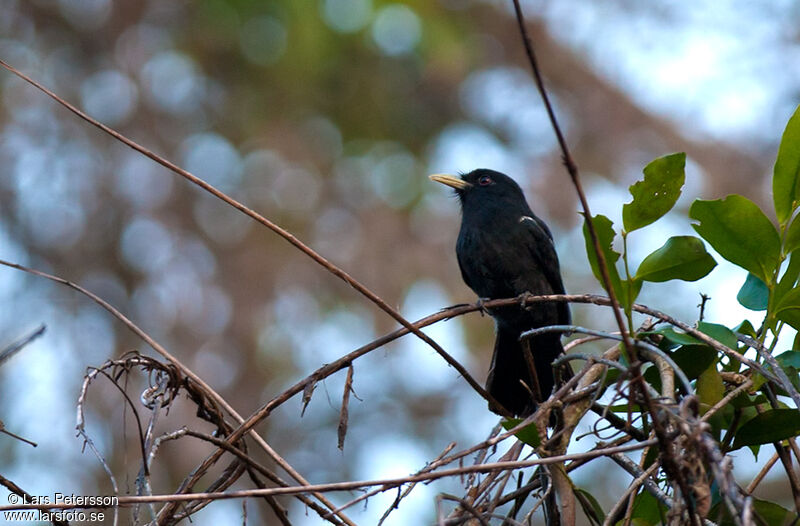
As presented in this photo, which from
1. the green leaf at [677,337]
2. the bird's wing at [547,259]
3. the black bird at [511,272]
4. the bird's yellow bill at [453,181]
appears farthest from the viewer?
the bird's yellow bill at [453,181]

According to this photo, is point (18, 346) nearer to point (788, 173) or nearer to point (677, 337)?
point (677, 337)

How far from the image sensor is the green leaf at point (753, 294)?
2.44m

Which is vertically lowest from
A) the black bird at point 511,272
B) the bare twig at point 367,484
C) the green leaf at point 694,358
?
the bare twig at point 367,484

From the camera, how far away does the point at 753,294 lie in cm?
247

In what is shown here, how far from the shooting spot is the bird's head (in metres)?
5.28

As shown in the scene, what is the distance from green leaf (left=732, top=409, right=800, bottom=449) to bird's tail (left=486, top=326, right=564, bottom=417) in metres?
1.38

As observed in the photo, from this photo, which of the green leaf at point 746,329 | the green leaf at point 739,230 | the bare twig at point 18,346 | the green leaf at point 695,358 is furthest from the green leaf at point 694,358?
the bare twig at point 18,346

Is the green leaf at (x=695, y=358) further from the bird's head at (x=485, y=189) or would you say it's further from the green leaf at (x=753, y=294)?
the bird's head at (x=485, y=189)

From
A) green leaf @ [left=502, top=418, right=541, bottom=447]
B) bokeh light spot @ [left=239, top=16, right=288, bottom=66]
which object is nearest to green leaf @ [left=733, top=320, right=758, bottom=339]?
green leaf @ [left=502, top=418, right=541, bottom=447]

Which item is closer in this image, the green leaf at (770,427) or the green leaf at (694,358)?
the green leaf at (770,427)

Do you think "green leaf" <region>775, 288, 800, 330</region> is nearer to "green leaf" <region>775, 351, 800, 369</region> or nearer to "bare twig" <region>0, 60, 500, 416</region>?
"green leaf" <region>775, 351, 800, 369</region>

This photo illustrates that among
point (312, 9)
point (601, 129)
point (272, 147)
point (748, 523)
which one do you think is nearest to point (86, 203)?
point (272, 147)

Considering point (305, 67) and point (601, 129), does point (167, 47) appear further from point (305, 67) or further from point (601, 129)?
point (601, 129)

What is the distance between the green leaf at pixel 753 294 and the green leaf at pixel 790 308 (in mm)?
65
